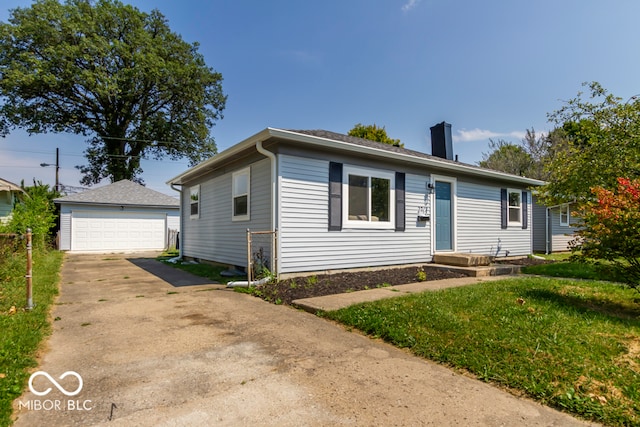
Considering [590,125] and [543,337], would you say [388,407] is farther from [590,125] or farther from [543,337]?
[590,125]

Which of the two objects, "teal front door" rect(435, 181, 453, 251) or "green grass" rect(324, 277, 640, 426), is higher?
"teal front door" rect(435, 181, 453, 251)

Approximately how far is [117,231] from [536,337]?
62.9 feet

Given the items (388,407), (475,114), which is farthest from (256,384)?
(475,114)

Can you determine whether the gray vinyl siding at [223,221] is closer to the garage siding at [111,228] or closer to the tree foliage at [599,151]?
the garage siding at [111,228]

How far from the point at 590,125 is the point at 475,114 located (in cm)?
496

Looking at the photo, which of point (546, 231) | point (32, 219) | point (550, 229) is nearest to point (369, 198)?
point (32, 219)

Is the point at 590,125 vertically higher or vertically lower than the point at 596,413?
higher

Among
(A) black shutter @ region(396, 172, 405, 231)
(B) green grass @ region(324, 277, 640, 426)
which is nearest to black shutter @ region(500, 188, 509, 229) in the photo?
(A) black shutter @ region(396, 172, 405, 231)

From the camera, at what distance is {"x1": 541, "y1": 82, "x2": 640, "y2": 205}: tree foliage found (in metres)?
9.55

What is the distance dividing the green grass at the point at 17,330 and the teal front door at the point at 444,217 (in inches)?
344

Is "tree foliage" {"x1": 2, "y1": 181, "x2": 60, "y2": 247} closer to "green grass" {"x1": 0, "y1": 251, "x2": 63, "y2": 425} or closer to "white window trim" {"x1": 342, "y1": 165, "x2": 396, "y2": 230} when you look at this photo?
"green grass" {"x1": 0, "y1": 251, "x2": 63, "y2": 425}

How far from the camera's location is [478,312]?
406 cm

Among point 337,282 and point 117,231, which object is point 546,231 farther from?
point 117,231

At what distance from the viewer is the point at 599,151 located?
1004cm
